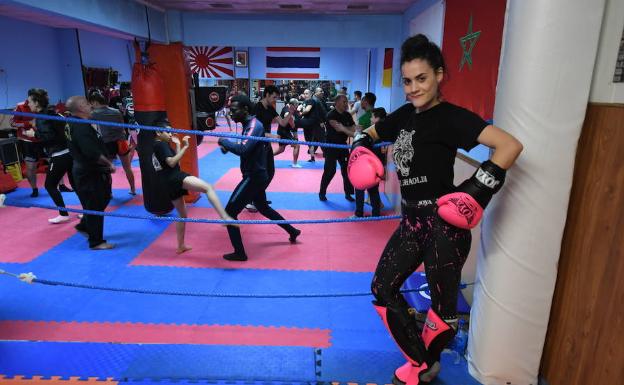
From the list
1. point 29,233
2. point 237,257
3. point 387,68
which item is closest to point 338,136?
point 387,68

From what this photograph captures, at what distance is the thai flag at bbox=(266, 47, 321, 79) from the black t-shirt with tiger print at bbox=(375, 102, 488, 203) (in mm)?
12993

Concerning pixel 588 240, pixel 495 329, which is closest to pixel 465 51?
pixel 588 240

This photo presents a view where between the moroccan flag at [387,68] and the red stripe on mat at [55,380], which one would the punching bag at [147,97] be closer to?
the red stripe on mat at [55,380]

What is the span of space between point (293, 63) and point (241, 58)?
6.59 feet

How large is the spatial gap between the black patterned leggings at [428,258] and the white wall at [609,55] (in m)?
0.74

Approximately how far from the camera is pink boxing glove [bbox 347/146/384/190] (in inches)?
69.5

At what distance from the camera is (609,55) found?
1.54 m

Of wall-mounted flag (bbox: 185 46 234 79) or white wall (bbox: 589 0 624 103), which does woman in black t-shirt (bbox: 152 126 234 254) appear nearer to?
white wall (bbox: 589 0 624 103)

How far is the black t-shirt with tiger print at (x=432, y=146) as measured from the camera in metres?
1.50

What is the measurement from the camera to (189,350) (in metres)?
2.09

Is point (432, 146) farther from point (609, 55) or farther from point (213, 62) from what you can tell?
point (213, 62)

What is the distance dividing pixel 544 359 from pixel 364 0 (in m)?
4.02

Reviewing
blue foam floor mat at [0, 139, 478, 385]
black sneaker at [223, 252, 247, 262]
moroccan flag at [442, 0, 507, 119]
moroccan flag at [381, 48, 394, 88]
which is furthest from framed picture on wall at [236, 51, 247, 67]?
moroccan flag at [442, 0, 507, 119]

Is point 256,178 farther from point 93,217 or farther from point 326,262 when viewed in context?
point 93,217
